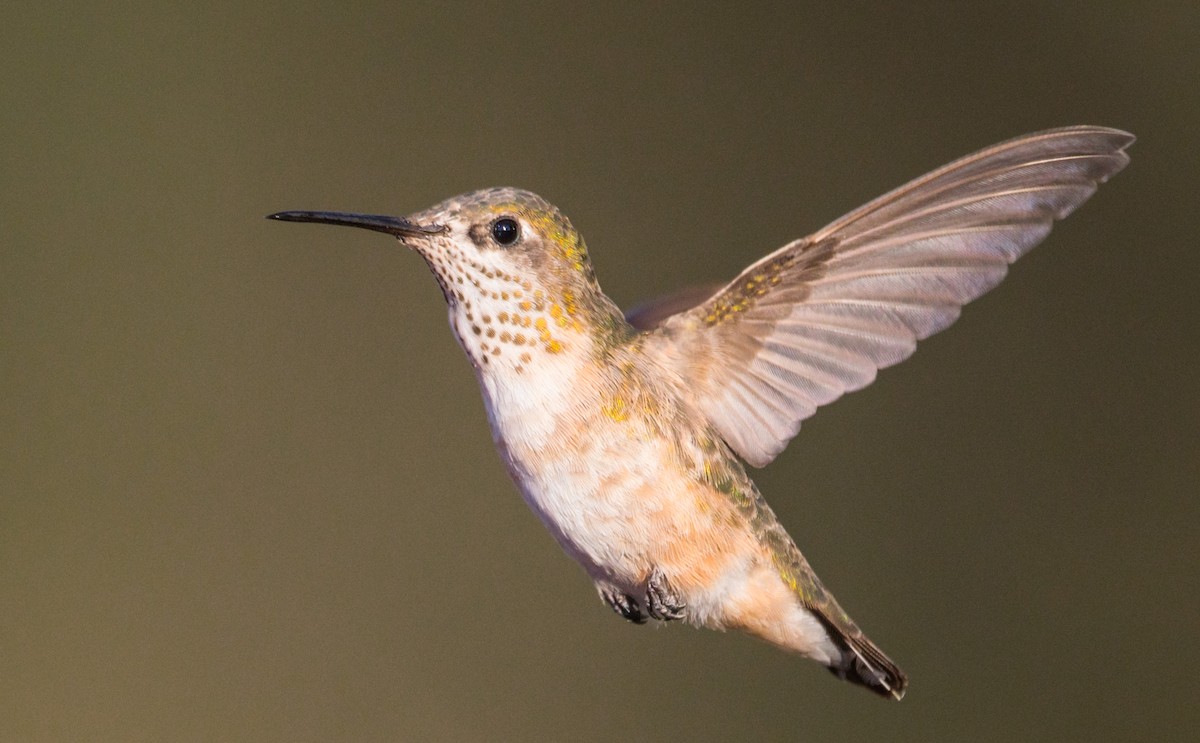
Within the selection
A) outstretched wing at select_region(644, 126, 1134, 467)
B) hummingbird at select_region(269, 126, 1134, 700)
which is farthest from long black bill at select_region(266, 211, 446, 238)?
outstretched wing at select_region(644, 126, 1134, 467)

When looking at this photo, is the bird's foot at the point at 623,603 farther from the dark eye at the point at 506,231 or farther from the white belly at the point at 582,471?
the dark eye at the point at 506,231

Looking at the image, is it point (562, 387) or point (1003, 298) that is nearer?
point (562, 387)

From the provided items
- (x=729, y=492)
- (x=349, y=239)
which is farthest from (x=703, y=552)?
(x=349, y=239)

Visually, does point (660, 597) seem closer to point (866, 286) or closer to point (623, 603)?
point (623, 603)

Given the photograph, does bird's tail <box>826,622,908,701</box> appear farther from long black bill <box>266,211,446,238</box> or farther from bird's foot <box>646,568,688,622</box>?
long black bill <box>266,211,446,238</box>

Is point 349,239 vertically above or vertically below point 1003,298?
above

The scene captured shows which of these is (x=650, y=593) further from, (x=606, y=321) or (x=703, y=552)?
(x=606, y=321)
